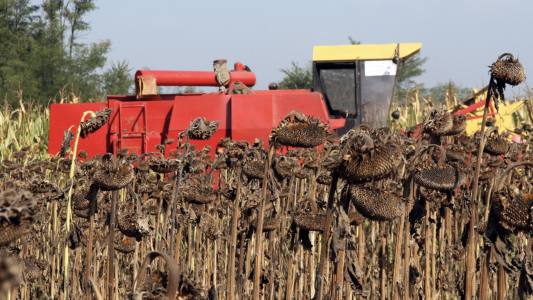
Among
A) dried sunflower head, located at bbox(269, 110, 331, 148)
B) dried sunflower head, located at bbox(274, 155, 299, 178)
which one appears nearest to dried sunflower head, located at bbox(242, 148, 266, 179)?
dried sunflower head, located at bbox(274, 155, 299, 178)

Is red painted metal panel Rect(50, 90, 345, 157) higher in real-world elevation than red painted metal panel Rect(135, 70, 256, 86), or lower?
lower

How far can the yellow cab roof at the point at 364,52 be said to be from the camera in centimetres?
820

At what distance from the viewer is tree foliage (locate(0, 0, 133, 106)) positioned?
2155cm

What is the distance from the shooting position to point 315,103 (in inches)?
290

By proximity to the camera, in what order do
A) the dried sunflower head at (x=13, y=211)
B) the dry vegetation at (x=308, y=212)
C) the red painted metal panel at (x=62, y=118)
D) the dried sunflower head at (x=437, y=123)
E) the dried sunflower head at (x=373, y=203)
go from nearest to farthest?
the dried sunflower head at (x=13, y=211) < the dry vegetation at (x=308, y=212) < the dried sunflower head at (x=373, y=203) < the dried sunflower head at (x=437, y=123) < the red painted metal panel at (x=62, y=118)

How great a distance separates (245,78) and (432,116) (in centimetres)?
599

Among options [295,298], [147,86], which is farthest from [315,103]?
[295,298]

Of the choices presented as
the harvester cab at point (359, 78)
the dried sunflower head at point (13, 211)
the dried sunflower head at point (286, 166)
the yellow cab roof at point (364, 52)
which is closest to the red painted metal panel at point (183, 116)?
the harvester cab at point (359, 78)

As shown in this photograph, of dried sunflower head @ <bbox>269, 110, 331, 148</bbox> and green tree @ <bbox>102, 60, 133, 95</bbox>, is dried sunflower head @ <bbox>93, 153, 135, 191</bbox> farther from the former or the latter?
green tree @ <bbox>102, 60, 133, 95</bbox>

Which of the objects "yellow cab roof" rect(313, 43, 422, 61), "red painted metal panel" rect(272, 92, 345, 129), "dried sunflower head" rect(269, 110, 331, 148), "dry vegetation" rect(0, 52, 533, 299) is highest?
"yellow cab roof" rect(313, 43, 422, 61)

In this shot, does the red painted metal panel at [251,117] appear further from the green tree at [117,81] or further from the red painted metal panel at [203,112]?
the green tree at [117,81]

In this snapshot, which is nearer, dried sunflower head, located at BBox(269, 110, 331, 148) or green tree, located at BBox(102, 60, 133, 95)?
dried sunflower head, located at BBox(269, 110, 331, 148)

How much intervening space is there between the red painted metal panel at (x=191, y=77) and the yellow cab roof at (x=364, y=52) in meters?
1.28

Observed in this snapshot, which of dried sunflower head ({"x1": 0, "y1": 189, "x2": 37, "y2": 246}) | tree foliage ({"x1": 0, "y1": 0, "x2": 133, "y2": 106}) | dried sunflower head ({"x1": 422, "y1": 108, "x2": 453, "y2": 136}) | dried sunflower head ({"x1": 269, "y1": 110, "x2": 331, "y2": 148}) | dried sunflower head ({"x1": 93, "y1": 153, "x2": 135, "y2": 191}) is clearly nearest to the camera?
dried sunflower head ({"x1": 0, "y1": 189, "x2": 37, "y2": 246})
